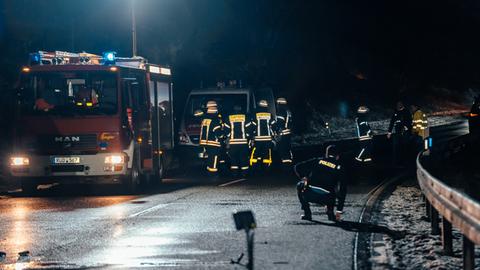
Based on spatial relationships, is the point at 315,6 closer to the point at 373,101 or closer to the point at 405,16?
the point at 373,101

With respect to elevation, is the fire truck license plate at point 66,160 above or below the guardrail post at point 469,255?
above

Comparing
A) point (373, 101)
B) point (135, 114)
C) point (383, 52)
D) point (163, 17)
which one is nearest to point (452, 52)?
point (383, 52)

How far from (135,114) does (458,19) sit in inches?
2839

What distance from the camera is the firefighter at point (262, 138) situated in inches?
978

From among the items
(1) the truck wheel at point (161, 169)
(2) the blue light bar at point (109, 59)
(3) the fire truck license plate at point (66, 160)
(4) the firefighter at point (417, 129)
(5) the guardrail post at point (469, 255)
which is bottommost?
(5) the guardrail post at point (469, 255)

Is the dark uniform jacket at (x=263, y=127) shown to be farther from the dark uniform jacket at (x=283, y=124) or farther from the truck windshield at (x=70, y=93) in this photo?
the truck windshield at (x=70, y=93)

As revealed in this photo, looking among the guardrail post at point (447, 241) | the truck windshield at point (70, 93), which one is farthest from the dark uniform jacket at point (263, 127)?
the guardrail post at point (447, 241)

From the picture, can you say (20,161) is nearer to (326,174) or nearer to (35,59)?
(35,59)

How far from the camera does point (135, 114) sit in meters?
20.7

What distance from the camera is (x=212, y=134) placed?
24.1 m

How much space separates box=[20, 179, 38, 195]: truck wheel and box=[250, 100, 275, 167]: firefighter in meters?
6.07

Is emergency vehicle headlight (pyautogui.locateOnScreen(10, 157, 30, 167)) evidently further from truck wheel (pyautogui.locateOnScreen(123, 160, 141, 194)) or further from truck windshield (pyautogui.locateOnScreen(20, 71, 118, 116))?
truck wheel (pyautogui.locateOnScreen(123, 160, 141, 194))

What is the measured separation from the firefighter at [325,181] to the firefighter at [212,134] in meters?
9.74

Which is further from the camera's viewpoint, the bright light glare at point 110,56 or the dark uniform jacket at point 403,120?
the dark uniform jacket at point 403,120
